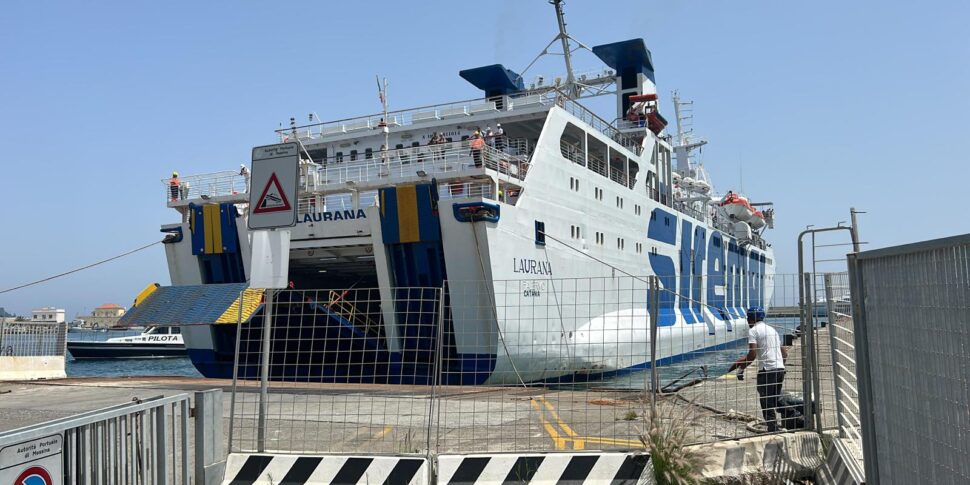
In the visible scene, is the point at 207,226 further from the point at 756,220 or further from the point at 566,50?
the point at 756,220

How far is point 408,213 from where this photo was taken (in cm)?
1509

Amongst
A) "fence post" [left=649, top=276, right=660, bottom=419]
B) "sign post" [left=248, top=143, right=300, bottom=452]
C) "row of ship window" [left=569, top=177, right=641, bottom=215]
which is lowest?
"fence post" [left=649, top=276, right=660, bottom=419]

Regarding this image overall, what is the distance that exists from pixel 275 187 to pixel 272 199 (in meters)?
0.10

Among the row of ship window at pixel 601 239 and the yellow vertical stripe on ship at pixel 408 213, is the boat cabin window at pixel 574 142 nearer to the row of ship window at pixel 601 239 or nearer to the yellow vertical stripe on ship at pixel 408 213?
the row of ship window at pixel 601 239

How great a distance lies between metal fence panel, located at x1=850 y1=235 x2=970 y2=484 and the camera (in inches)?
117

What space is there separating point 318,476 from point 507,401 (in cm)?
480

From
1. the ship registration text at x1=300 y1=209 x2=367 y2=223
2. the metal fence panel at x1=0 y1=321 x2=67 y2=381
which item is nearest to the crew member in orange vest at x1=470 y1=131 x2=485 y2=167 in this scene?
the ship registration text at x1=300 y1=209 x2=367 y2=223

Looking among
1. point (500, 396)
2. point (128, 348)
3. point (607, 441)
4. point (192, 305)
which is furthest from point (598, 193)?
point (128, 348)

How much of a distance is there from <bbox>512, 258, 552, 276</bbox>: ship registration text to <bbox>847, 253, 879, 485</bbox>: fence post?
1075 cm

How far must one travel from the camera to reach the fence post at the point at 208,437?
4.94 m

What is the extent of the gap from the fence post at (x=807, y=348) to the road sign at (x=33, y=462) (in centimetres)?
541

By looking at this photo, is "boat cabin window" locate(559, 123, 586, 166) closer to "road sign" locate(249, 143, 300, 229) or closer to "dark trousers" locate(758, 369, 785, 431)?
"dark trousers" locate(758, 369, 785, 431)

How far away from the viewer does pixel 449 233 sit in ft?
48.0

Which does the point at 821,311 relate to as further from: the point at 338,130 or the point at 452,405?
the point at 338,130
